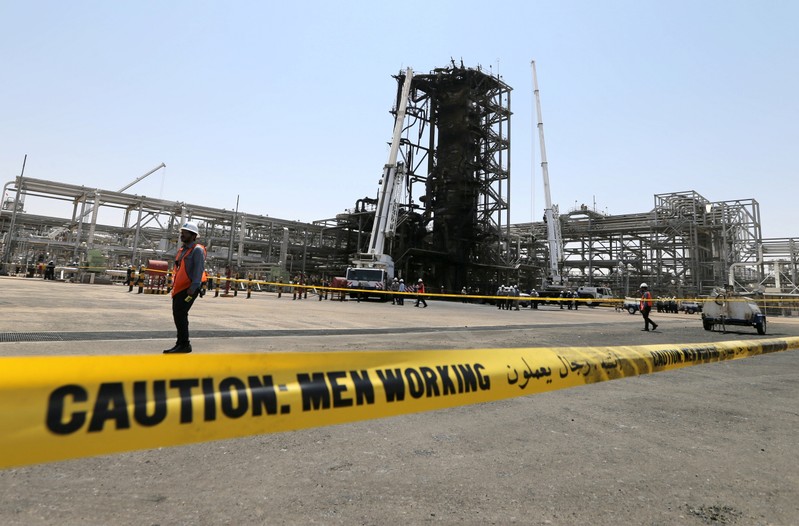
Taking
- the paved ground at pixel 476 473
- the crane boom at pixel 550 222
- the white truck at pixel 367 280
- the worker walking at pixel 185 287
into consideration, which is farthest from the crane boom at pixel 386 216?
the paved ground at pixel 476 473

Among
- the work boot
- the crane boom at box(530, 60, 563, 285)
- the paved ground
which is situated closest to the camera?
the paved ground

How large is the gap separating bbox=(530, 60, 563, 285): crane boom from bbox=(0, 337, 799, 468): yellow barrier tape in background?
42969mm

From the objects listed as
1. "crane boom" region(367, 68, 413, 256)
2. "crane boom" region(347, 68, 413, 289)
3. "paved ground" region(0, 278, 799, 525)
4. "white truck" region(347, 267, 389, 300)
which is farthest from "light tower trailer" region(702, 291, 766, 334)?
"crane boom" region(367, 68, 413, 256)

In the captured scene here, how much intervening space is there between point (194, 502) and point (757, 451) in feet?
13.1

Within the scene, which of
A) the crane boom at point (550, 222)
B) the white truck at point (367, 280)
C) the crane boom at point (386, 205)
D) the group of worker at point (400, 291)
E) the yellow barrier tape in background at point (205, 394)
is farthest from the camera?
the crane boom at point (550, 222)

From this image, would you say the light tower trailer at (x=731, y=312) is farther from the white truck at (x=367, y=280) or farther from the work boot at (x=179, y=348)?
the white truck at (x=367, y=280)

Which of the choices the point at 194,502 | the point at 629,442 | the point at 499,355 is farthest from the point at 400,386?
the point at 629,442

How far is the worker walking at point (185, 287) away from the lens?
559 centimetres

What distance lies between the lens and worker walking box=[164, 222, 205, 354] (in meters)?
5.59

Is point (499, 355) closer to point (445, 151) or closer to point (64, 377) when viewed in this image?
point (64, 377)

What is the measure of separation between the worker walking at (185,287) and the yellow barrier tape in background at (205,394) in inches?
171

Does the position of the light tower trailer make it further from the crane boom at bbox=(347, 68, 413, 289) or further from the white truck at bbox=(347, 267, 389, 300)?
the crane boom at bbox=(347, 68, 413, 289)

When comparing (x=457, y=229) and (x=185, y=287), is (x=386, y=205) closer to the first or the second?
(x=457, y=229)

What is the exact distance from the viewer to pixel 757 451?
3168 mm
